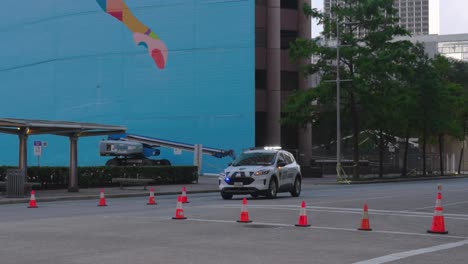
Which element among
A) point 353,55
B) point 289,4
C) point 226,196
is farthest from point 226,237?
point 289,4

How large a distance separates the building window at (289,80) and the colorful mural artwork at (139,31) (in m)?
11.1

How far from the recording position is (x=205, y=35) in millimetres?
58281

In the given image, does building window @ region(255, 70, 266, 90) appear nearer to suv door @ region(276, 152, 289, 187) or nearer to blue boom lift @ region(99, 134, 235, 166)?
blue boom lift @ region(99, 134, 235, 166)

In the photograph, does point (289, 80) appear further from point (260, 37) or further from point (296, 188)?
point (296, 188)

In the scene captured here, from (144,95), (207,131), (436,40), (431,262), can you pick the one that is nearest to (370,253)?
(431,262)

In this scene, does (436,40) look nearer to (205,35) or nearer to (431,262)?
(205,35)

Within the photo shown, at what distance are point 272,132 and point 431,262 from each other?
163 ft

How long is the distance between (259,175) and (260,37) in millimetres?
36130

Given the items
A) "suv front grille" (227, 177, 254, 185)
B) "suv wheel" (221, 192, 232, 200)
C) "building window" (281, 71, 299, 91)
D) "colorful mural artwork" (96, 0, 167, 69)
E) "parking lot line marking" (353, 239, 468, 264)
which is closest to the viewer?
"parking lot line marking" (353, 239, 468, 264)

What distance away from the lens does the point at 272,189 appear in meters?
25.7

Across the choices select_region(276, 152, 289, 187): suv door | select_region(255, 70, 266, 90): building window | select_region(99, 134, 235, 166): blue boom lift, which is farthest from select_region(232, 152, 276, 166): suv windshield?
select_region(255, 70, 266, 90): building window

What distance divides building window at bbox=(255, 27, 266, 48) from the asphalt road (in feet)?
134

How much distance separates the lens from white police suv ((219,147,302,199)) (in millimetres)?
25297

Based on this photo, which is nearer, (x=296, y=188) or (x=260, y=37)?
(x=296, y=188)
